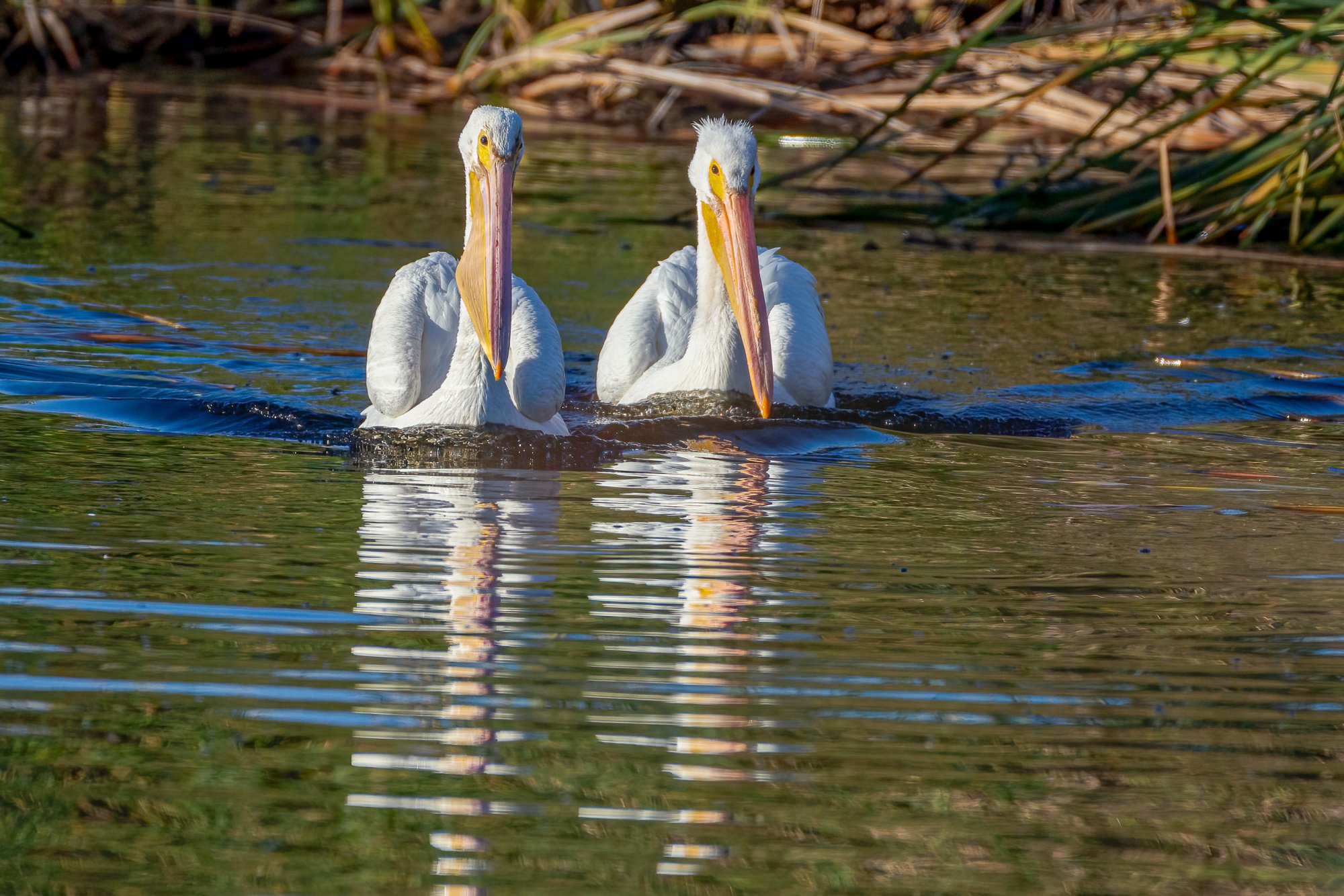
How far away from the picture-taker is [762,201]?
10.6 m

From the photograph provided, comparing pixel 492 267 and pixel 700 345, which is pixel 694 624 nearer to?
pixel 492 267

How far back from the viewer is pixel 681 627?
3359mm

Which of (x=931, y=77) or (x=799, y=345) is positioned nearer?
(x=799, y=345)

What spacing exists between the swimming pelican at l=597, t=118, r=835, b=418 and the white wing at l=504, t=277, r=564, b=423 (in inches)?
26.4

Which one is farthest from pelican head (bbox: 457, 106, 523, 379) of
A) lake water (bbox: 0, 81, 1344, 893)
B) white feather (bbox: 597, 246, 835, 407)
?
A: white feather (bbox: 597, 246, 835, 407)

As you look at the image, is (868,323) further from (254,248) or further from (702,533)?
(702,533)

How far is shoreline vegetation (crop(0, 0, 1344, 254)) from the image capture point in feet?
26.1

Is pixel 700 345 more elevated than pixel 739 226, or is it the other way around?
pixel 739 226

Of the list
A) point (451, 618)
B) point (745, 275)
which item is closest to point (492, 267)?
point (745, 275)

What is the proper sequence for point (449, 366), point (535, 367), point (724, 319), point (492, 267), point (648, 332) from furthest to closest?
1. point (648, 332)
2. point (724, 319)
3. point (449, 366)
4. point (535, 367)
5. point (492, 267)

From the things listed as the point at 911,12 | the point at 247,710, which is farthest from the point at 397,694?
the point at 911,12

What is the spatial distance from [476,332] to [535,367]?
23 cm

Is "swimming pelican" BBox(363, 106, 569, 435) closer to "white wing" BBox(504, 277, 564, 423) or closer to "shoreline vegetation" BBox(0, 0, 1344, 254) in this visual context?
"white wing" BBox(504, 277, 564, 423)

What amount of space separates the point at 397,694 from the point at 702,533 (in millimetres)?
1325
